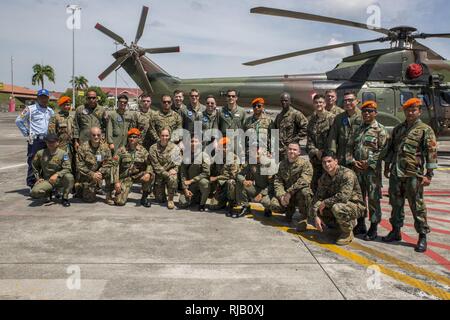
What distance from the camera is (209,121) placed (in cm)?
661

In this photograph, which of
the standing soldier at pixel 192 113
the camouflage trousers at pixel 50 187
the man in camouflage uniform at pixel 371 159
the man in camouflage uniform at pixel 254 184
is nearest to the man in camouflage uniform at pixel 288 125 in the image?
the man in camouflage uniform at pixel 254 184

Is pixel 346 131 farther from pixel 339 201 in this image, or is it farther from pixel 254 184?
pixel 254 184

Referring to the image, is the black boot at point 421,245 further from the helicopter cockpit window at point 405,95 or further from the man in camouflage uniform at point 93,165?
the helicopter cockpit window at point 405,95

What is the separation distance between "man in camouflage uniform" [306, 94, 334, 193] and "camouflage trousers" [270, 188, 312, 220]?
676mm

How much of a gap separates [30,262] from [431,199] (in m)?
6.72

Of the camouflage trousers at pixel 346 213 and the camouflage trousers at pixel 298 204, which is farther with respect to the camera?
the camouflage trousers at pixel 298 204

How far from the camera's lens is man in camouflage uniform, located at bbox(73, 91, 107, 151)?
675 centimetres

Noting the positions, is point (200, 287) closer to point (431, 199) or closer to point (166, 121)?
point (166, 121)

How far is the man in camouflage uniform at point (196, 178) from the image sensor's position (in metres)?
6.12

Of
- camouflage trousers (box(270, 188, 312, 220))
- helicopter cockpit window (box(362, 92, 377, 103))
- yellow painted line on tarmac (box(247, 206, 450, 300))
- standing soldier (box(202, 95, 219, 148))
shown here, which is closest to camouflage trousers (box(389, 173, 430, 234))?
yellow painted line on tarmac (box(247, 206, 450, 300))

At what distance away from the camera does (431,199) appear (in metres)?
7.01

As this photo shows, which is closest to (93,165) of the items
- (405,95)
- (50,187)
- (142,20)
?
(50,187)

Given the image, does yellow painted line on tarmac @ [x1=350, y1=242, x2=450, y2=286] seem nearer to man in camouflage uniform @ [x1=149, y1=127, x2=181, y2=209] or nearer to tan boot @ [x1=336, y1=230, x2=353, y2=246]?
tan boot @ [x1=336, y1=230, x2=353, y2=246]

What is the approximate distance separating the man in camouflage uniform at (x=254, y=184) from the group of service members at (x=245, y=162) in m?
Answer: 0.02
